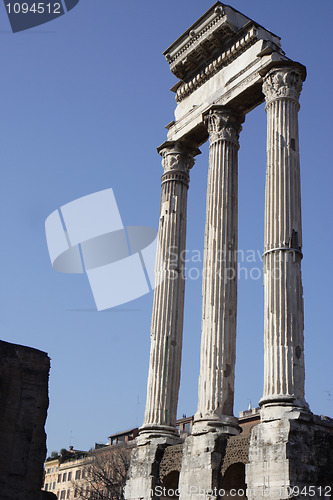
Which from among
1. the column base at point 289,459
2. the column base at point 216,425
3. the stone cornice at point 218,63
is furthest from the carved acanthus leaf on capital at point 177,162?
the column base at point 289,459

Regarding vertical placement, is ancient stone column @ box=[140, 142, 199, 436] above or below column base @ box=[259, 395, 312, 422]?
above

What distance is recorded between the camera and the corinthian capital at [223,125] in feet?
66.2

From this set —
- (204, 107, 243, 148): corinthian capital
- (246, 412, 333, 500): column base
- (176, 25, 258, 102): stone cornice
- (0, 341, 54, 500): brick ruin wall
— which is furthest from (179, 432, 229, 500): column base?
(176, 25, 258, 102): stone cornice

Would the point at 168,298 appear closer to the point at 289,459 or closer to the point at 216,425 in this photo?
the point at 216,425

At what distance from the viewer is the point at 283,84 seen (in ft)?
60.0

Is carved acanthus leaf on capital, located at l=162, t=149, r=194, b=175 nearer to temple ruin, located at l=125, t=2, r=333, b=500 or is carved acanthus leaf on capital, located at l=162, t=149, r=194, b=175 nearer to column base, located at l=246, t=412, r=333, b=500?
temple ruin, located at l=125, t=2, r=333, b=500

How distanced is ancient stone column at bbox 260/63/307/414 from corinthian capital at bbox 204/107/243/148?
6.32 feet

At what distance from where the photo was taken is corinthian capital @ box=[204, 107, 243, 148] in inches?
795

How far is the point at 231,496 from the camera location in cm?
1617

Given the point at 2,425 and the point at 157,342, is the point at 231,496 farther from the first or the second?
the point at 2,425

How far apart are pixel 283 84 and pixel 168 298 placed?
291 inches

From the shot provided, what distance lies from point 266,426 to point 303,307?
3131 millimetres

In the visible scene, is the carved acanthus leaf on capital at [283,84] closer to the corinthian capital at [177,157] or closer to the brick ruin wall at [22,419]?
the corinthian capital at [177,157]

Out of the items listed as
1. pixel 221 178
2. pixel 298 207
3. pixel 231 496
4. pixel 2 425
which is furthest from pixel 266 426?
pixel 2 425
